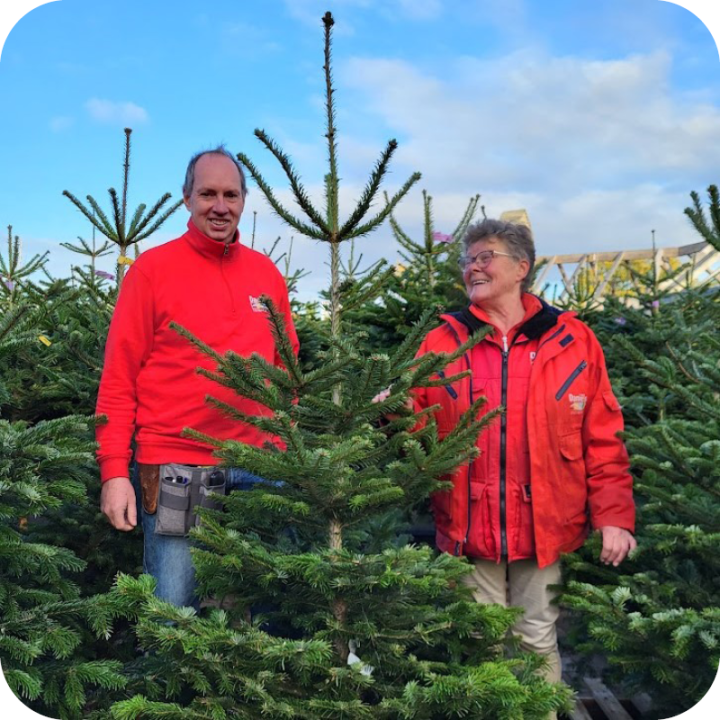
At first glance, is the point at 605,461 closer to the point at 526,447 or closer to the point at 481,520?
the point at 526,447

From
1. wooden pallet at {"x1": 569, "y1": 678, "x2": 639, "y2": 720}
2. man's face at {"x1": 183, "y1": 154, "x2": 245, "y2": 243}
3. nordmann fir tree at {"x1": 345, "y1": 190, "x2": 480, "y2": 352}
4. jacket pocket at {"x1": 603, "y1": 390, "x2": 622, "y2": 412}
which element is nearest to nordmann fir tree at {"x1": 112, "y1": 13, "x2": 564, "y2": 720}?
man's face at {"x1": 183, "y1": 154, "x2": 245, "y2": 243}

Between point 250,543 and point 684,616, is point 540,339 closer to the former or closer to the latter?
point 684,616

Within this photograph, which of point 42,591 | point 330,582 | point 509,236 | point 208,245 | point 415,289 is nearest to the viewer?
point 330,582

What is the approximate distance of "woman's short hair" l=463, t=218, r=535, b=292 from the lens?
128 inches

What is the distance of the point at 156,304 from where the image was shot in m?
2.83

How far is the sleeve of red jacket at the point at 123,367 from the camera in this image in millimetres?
2824

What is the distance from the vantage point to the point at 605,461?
10.4 feet

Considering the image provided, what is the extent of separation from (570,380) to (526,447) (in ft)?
1.19

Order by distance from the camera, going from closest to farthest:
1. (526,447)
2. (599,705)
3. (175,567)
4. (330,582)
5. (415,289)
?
(330,582) < (175,567) < (526,447) < (599,705) < (415,289)

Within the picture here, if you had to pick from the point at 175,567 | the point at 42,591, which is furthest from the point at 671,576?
the point at 42,591

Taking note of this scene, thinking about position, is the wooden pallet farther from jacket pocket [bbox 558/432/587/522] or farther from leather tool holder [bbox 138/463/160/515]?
leather tool holder [bbox 138/463/160/515]

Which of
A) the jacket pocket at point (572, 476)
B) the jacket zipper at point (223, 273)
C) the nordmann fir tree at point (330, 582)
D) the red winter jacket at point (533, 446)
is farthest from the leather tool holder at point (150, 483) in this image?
the jacket pocket at point (572, 476)

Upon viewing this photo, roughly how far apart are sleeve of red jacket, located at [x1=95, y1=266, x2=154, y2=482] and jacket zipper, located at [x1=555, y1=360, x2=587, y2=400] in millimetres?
1758

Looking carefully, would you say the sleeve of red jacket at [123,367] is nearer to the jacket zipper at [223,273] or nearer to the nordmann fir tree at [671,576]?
the jacket zipper at [223,273]
